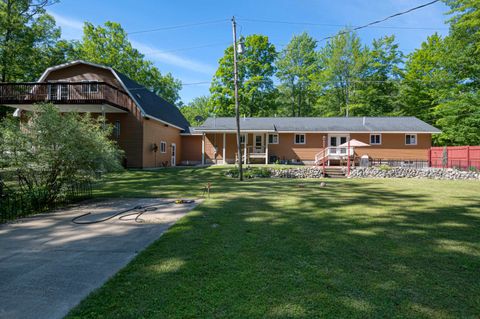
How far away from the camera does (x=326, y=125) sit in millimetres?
24469

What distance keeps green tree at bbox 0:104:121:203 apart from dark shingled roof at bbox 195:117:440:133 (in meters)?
15.2

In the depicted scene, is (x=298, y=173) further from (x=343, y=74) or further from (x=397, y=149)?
(x=343, y=74)

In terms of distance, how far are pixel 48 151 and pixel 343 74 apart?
35911 millimetres

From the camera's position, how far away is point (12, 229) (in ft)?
17.3

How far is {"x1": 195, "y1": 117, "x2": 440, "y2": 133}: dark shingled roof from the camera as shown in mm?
22875

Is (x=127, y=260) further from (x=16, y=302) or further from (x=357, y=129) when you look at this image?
(x=357, y=129)

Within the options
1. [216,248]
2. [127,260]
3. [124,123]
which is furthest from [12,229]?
[124,123]

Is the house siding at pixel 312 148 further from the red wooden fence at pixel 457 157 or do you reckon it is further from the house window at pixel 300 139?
the red wooden fence at pixel 457 157

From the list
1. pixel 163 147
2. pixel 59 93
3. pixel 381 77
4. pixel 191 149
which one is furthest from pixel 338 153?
pixel 59 93

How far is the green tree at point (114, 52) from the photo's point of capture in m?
33.3

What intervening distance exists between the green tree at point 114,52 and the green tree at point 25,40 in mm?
4918

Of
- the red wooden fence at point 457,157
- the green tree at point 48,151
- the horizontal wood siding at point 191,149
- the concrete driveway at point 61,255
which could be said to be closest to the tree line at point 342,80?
the horizontal wood siding at point 191,149

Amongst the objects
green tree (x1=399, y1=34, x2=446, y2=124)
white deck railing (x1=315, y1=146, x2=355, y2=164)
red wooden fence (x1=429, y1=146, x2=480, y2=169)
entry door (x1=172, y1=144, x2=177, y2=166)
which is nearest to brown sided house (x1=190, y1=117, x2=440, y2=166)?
white deck railing (x1=315, y1=146, x2=355, y2=164)

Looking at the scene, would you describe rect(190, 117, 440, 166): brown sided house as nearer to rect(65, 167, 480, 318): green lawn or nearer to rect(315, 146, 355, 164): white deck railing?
rect(315, 146, 355, 164): white deck railing
